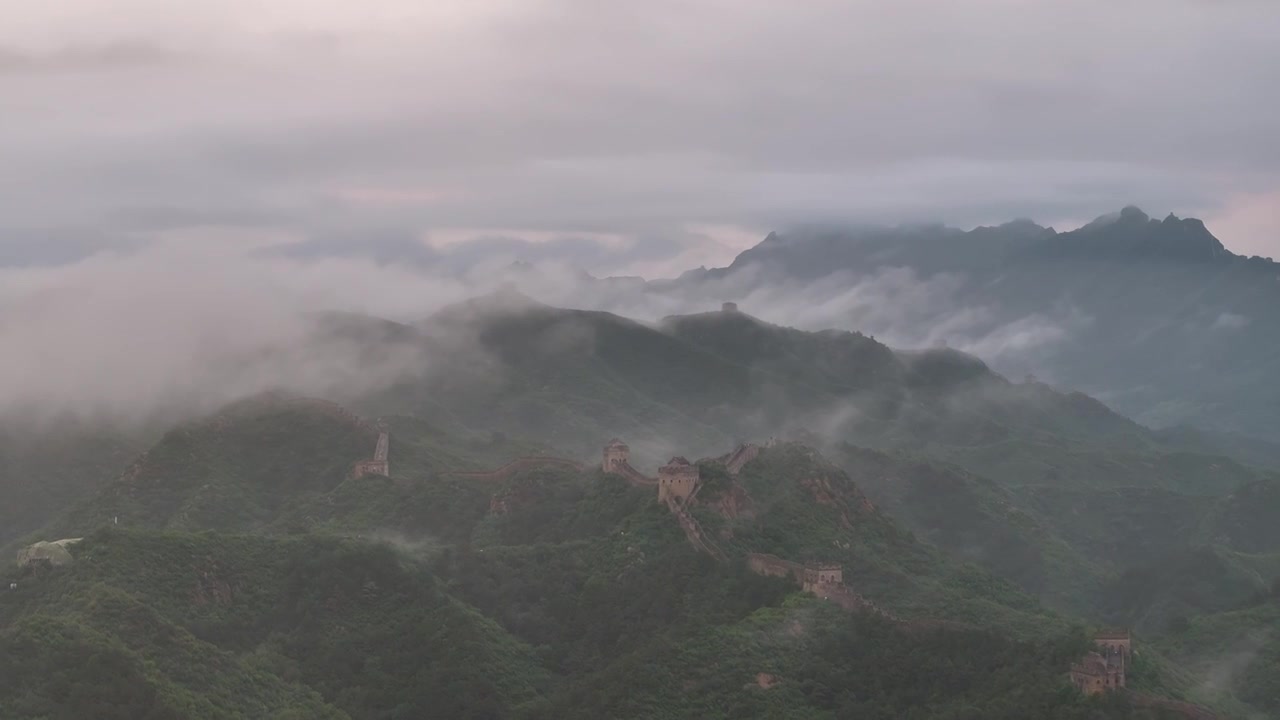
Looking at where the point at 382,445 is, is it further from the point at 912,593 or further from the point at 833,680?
the point at 833,680

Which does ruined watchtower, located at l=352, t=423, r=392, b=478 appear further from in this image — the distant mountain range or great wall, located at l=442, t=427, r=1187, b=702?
great wall, located at l=442, t=427, r=1187, b=702

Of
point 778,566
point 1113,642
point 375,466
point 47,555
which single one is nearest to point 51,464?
point 375,466

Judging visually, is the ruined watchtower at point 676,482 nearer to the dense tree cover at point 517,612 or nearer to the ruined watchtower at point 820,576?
the dense tree cover at point 517,612

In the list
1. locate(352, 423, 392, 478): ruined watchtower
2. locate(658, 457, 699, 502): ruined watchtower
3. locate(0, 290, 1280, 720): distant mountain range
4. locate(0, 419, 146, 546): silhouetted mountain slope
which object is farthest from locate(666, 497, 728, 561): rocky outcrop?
locate(0, 419, 146, 546): silhouetted mountain slope

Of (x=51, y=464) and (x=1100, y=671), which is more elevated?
(x=1100, y=671)

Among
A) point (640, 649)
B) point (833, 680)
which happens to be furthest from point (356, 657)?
point (833, 680)

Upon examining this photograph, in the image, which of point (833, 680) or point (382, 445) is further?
point (382, 445)

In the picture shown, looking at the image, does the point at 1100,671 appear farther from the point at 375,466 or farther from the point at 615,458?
the point at 375,466
